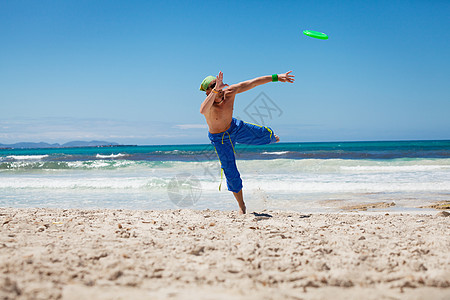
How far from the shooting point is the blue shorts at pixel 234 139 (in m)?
4.58

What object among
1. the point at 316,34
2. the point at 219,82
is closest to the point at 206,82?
the point at 219,82

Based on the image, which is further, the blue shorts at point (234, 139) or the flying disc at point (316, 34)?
the flying disc at point (316, 34)

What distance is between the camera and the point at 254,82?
4.17 metres

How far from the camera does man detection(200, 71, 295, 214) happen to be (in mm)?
4113

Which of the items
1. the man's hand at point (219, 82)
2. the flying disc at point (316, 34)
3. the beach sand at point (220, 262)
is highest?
the flying disc at point (316, 34)

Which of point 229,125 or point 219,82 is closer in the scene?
point 219,82

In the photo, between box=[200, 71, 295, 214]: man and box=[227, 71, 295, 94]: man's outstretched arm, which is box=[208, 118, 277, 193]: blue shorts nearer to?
box=[200, 71, 295, 214]: man

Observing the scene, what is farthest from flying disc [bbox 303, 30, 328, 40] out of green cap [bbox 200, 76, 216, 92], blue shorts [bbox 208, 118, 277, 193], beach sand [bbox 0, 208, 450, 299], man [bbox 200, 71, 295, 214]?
beach sand [bbox 0, 208, 450, 299]

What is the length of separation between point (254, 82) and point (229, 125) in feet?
2.27

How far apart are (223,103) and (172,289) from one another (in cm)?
278

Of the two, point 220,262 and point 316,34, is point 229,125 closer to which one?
point 316,34

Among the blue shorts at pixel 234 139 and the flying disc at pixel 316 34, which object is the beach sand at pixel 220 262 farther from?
the flying disc at pixel 316 34

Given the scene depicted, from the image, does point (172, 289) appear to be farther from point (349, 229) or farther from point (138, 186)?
point (138, 186)

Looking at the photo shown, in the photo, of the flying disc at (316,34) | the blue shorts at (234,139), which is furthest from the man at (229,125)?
the flying disc at (316,34)
